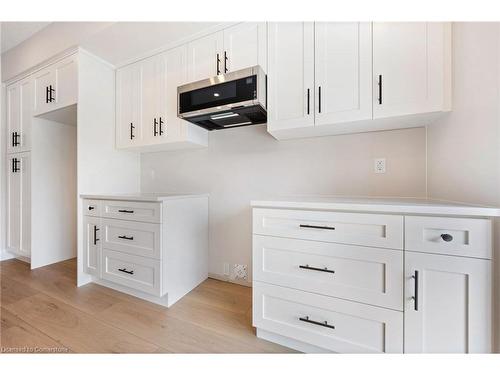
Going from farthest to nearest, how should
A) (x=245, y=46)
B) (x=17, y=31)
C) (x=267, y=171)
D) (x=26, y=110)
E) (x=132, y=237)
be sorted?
(x=26, y=110), (x=17, y=31), (x=267, y=171), (x=132, y=237), (x=245, y=46)

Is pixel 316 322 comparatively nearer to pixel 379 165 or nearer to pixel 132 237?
pixel 379 165

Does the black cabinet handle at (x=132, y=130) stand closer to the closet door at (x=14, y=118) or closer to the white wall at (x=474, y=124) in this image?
the closet door at (x=14, y=118)

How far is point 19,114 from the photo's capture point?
2.41 metres

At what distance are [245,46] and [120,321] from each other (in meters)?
2.19

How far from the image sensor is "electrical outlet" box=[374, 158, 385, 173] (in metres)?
1.48

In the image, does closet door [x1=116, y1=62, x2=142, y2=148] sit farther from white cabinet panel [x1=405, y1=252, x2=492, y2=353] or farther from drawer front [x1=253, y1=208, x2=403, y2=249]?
white cabinet panel [x1=405, y1=252, x2=492, y2=353]

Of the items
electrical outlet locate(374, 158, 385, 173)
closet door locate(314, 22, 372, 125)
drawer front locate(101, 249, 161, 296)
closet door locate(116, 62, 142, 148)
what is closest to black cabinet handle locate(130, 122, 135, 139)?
closet door locate(116, 62, 142, 148)

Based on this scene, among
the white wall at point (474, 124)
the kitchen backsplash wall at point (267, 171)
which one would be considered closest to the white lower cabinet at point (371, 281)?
the white wall at point (474, 124)

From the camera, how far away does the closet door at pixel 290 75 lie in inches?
53.3

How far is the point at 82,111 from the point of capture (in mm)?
1917

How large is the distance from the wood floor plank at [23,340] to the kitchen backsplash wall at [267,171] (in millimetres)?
1171

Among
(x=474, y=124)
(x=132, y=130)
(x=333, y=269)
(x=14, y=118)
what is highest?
(x=14, y=118)

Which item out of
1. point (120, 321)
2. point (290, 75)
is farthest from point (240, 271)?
point (290, 75)

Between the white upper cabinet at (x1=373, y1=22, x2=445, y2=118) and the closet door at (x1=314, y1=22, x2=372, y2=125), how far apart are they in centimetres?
5
